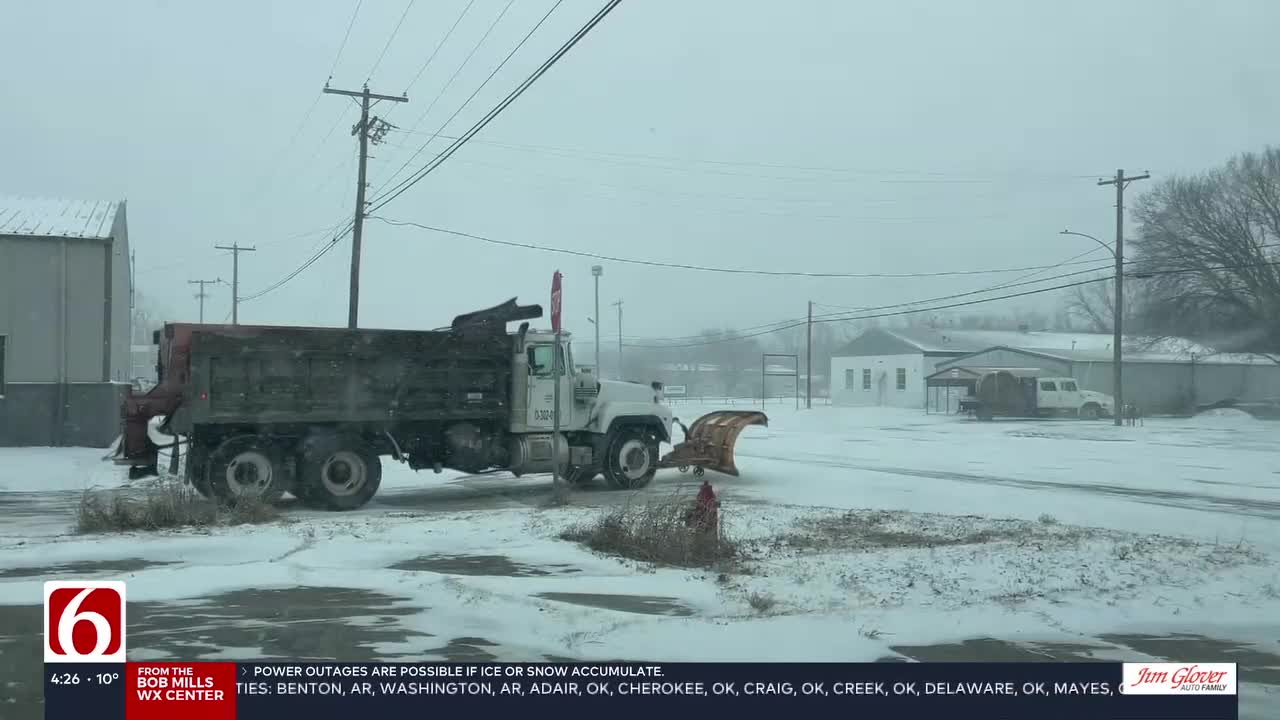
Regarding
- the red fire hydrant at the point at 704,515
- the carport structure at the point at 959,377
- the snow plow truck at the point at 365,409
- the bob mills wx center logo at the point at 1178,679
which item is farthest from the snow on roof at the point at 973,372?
the bob mills wx center logo at the point at 1178,679

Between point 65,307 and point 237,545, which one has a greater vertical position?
point 65,307

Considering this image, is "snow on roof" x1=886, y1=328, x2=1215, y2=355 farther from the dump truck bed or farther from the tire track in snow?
the dump truck bed

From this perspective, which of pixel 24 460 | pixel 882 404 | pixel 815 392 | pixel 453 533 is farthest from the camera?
pixel 815 392

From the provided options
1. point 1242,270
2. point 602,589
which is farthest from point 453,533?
point 1242,270

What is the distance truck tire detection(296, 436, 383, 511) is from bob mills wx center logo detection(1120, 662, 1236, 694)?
1107cm

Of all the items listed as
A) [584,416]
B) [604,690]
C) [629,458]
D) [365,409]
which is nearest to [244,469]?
[365,409]

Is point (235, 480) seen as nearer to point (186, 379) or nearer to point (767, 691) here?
point (186, 379)

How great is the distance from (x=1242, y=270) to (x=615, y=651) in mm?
50839

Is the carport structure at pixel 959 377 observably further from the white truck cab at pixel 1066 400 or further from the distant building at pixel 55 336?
the distant building at pixel 55 336

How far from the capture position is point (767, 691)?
213 inches

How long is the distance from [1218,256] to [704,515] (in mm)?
46563

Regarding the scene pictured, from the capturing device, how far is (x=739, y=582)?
333 inches

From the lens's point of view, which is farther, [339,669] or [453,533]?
[453,533]

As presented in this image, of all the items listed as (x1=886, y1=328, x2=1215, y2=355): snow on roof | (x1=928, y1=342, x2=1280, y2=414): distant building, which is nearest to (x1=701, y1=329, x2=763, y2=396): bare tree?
(x1=886, y1=328, x2=1215, y2=355): snow on roof
